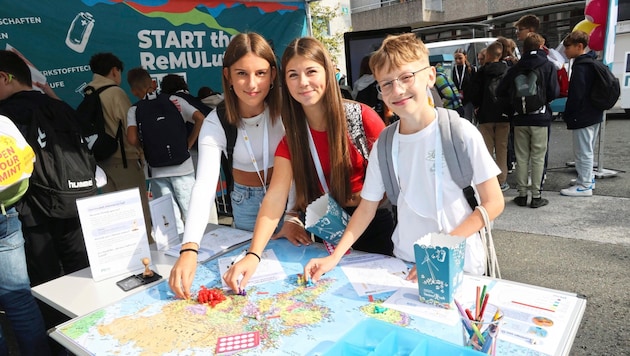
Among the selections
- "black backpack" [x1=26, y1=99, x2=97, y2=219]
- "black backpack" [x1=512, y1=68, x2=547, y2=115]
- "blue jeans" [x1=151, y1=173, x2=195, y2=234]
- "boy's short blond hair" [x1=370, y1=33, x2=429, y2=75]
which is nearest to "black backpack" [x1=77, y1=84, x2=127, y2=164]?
"blue jeans" [x1=151, y1=173, x2=195, y2=234]

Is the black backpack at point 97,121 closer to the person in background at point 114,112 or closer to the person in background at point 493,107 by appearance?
the person in background at point 114,112

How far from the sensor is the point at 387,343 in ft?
3.14

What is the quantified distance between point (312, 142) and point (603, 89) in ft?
13.7

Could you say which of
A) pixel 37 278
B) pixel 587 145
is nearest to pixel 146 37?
pixel 37 278

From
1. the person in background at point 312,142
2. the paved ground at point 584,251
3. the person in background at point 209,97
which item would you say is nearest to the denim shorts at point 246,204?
the person in background at point 312,142

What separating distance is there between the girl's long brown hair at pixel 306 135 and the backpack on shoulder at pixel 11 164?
1.17m

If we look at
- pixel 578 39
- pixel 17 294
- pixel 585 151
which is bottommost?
pixel 585 151

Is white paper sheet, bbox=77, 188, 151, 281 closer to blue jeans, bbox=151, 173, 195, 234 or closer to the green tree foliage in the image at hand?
blue jeans, bbox=151, 173, 195, 234

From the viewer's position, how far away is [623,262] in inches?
126

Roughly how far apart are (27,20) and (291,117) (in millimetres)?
3392

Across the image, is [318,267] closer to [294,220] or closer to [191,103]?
[294,220]

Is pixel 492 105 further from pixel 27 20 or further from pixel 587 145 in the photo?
pixel 27 20

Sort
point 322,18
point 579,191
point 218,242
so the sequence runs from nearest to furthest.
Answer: point 218,242, point 579,191, point 322,18

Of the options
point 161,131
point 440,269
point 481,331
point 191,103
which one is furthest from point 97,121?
point 481,331
